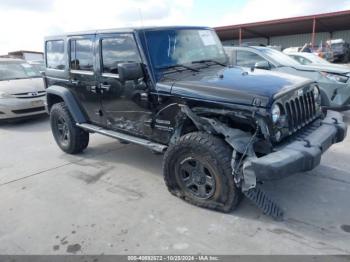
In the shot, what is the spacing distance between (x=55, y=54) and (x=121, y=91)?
2.01 m

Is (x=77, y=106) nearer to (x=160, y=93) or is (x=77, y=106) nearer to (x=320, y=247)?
(x=160, y=93)

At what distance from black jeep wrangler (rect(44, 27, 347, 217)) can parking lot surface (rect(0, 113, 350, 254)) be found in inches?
11.1

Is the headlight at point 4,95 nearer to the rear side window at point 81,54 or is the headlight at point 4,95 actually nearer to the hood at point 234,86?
the rear side window at point 81,54

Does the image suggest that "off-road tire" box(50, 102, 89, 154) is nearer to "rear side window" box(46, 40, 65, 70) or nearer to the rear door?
→ the rear door

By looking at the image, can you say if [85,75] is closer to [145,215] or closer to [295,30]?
[145,215]

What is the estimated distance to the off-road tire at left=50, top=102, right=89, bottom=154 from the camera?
17.5ft

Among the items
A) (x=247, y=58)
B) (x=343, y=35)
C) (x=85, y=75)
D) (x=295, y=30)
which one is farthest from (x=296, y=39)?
(x=85, y=75)

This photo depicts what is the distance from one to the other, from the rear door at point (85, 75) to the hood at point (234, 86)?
4.88ft

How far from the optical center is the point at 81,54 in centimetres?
484

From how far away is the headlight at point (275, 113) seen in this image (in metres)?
3.09

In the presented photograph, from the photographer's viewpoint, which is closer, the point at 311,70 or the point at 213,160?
the point at 213,160

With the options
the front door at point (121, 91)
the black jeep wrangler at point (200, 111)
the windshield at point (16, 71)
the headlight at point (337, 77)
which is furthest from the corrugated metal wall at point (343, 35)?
the front door at point (121, 91)

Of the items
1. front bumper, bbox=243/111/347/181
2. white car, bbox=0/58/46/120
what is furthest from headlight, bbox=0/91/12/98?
front bumper, bbox=243/111/347/181

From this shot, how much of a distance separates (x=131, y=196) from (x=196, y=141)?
1.20 meters
